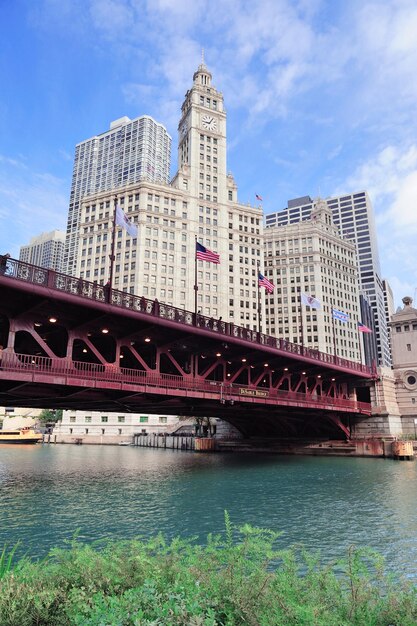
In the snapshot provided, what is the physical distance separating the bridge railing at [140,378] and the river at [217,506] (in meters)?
7.34

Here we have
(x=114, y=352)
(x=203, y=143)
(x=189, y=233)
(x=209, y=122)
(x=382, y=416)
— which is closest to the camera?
(x=114, y=352)

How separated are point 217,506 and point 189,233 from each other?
11209 cm

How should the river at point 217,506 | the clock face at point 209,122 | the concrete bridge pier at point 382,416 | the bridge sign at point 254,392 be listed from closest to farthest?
the river at point 217,506
the bridge sign at point 254,392
the concrete bridge pier at point 382,416
the clock face at point 209,122

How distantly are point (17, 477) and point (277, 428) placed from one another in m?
43.0

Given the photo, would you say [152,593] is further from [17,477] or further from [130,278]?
[130,278]

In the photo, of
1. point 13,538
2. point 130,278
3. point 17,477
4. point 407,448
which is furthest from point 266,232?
point 13,538

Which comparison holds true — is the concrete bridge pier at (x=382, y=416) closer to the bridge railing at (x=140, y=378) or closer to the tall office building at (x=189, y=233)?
the bridge railing at (x=140, y=378)

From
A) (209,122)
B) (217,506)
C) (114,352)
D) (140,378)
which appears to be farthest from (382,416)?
(209,122)

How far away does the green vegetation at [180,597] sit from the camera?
5945 mm

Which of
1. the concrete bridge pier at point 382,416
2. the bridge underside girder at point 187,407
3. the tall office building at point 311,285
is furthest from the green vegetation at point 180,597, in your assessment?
the tall office building at point 311,285

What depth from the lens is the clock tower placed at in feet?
452

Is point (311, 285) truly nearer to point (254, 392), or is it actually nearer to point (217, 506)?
point (254, 392)

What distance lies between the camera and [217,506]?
25.7 meters

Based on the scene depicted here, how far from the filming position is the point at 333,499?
28344 millimetres
